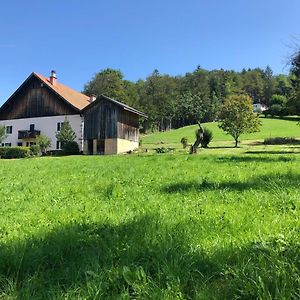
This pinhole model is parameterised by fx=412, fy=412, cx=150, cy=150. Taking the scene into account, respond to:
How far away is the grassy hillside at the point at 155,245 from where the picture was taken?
3613 millimetres

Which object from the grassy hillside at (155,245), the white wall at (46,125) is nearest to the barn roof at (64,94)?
the white wall at (46,125)

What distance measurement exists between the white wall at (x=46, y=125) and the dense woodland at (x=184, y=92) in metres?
36.2

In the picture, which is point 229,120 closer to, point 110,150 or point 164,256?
point 110,150

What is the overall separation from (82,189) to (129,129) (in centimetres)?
4963

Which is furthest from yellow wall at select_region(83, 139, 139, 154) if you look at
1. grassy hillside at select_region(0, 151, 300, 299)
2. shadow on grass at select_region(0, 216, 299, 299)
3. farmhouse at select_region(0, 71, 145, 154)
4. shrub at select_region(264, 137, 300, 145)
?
shadow on grass at select_region(0, 216, 299, 299)

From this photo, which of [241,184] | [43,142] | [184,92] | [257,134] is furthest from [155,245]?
[184,92]

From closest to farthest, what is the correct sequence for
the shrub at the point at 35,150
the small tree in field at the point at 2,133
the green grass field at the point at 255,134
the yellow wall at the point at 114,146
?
the shrub at the point at 35,150, the yellow wall at the point at 114,146, the small tree in field at the point at 2,133, the green grass field at the point at 255,134

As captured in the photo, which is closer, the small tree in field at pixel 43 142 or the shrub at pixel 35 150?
the shrub at pixel 35 150

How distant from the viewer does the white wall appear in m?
59.0

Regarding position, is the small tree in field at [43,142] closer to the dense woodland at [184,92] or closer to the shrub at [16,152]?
the shrub at [16,152]

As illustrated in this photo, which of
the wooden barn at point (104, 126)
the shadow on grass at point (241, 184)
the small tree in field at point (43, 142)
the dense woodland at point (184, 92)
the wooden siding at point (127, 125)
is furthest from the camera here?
the dense woodland at point (184, 92)

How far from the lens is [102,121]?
5644 cm

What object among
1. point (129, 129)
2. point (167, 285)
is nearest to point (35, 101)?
point (129, 129)

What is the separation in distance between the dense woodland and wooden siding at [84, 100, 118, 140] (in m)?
40.6
